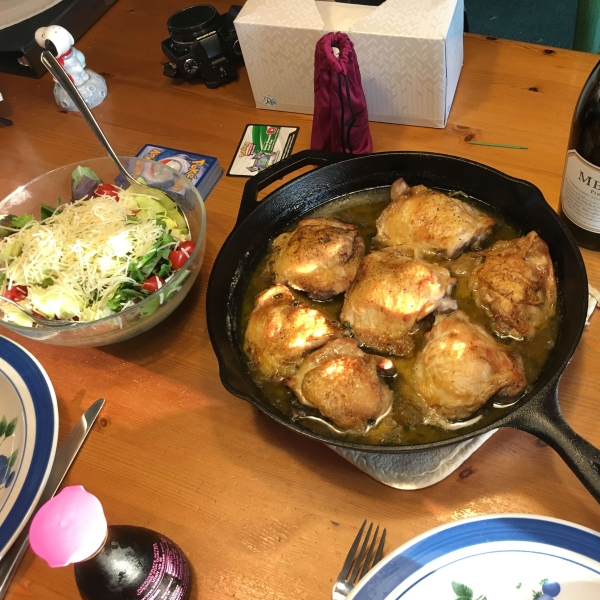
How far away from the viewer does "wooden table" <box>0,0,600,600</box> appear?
946mm

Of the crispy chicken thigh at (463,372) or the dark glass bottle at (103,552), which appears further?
the crispy chicken thigh at (463,372)

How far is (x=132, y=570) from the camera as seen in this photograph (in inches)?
32.3

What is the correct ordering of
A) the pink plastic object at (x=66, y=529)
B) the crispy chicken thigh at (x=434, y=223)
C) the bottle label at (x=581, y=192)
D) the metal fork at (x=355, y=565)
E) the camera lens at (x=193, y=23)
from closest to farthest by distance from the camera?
1. the pink plastic object at (x=66, y=529)
2. the metal fork at (x=355, y=565)
3. the bottle label at (x=581, y=192)
4. the crispy chicken thigh at (x=434, y=223)
5. the camera lens at (x=193, y=23)

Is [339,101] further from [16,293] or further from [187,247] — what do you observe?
[16,293]

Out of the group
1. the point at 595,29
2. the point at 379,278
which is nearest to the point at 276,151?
the point at 379,278

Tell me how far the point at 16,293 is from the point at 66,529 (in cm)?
80

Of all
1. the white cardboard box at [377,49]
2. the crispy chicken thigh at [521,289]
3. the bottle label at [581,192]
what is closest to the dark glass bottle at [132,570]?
the crispy chicken thigh at [521,289]

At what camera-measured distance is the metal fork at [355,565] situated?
875 mm

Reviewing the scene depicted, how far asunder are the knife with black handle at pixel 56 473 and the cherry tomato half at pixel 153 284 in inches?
10.5

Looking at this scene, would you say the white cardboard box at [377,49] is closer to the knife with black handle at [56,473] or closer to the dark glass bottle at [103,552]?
the knife with black handle at [56,473]

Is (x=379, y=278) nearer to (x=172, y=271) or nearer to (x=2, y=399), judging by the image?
(x=172, y=271)

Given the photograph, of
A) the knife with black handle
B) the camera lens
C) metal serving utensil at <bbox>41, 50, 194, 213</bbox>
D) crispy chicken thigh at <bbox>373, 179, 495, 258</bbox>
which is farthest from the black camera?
the knife with black handle

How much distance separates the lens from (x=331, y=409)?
958 mm

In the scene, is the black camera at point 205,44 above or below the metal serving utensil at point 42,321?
above
